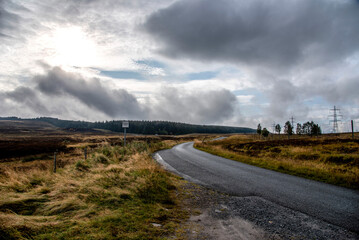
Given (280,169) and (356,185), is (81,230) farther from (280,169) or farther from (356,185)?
(280,169)

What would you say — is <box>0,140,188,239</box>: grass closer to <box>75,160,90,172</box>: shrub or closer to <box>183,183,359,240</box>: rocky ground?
<box>183,183,359,240</box>: rocky ground

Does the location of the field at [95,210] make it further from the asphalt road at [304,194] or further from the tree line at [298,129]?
the tree line at [298,129]

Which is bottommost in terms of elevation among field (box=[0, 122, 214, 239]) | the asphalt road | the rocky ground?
the asphalt road

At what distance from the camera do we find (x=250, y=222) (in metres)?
4.98

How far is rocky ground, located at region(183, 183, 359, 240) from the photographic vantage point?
4.31m

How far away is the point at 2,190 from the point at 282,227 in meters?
9.58

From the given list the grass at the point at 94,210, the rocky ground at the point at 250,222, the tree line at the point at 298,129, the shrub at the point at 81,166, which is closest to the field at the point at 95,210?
the grass at the point at 94,210

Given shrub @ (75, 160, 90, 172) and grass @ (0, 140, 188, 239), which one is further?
shrub @ (75, 160, 90, 172)

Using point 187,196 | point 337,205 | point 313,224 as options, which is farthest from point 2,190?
point 337,205

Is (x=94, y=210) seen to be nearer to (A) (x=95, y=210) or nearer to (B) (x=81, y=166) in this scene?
(A) (x=95, y=210)

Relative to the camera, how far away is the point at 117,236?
378 cm

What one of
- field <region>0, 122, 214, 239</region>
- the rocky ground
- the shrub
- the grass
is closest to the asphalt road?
the rocky ground

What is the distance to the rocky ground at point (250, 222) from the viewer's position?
4.31 metres

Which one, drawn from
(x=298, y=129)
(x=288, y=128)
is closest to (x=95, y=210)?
(x=288, y=128)
